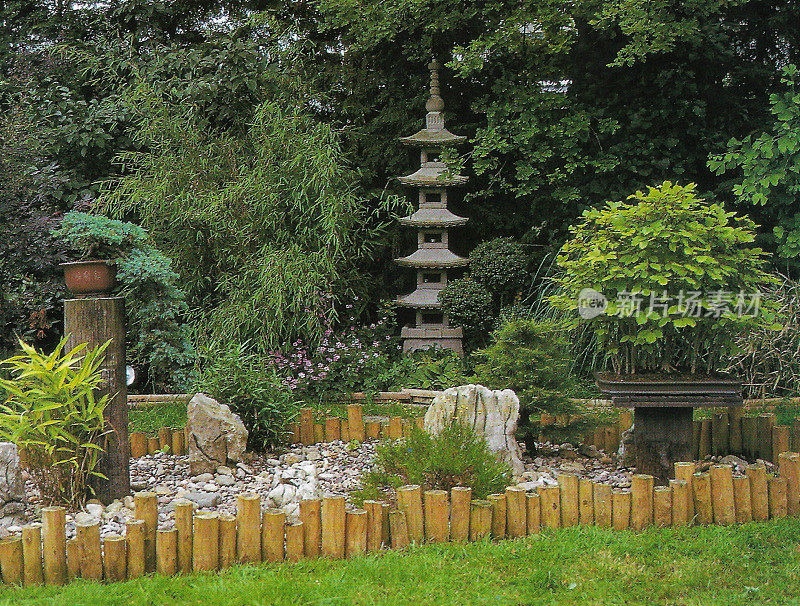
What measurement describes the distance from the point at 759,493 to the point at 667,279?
110cm

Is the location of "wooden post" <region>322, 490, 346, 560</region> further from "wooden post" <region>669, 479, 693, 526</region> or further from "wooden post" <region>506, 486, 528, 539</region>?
"wooden post" <region>669, 479, 693, 526</region>

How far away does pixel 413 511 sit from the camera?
3.22m

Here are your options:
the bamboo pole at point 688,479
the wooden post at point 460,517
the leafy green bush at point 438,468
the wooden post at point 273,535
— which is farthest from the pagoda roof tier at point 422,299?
the wooden post at point 273,535

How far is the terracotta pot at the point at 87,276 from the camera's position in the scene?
12.1ft

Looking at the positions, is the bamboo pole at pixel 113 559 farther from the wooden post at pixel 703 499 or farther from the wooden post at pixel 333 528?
the wooden post at pixel 703 499

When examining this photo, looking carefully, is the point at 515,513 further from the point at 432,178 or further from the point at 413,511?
the point at 432,178

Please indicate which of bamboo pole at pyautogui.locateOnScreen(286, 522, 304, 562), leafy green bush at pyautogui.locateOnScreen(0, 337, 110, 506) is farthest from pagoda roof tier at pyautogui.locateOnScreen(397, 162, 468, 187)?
bamboo pole at pyautogui.locateOnScreen(286, 522, 304, 562)

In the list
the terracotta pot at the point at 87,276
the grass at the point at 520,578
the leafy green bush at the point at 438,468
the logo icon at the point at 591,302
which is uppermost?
the terracotta pot at the point at 87,276

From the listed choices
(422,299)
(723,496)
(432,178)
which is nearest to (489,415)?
(723,496)

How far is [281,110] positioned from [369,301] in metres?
2.06

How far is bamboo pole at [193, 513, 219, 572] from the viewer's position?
9.81 feet

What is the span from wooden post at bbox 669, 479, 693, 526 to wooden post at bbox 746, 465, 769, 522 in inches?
13.2

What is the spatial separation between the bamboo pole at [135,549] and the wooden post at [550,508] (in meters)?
1.70

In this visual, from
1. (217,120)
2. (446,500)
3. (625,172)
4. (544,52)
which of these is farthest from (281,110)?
(446,500)
